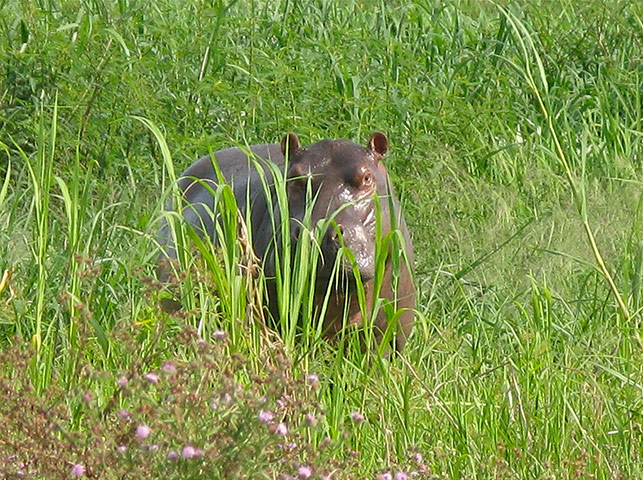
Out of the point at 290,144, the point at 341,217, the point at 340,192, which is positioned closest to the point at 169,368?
the point at 341,217

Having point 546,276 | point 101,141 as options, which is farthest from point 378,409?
point 101,141

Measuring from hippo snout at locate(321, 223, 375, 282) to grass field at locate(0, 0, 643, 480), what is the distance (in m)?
0.27

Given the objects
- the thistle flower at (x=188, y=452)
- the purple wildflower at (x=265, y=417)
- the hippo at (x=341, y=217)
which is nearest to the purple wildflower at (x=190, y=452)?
the thistle flower at (x=188, y=452)

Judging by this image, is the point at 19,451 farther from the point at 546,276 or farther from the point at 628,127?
the point at 628,127

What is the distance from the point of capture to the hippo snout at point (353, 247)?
4348 mm

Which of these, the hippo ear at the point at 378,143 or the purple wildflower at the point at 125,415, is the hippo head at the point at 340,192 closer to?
the hippo ear at the point at 378,143

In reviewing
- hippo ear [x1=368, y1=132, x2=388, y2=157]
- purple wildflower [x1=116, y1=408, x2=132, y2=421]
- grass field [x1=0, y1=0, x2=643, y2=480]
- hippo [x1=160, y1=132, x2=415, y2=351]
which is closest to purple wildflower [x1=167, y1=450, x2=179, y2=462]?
grass field [x1=0, y1=0, x2=643, y2=480]

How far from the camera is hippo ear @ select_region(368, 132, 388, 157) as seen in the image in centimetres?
486

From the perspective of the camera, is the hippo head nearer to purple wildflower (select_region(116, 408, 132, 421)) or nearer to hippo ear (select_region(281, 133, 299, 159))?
hippo ear (select_region(281, 133, 299, 159))

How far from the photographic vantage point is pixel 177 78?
689 cm

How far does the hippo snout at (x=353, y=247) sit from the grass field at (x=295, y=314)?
0.88ft

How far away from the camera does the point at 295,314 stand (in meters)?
3.79

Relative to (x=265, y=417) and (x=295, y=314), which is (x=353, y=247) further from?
(x=265, y=417)

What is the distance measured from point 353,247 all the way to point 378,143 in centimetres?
64
